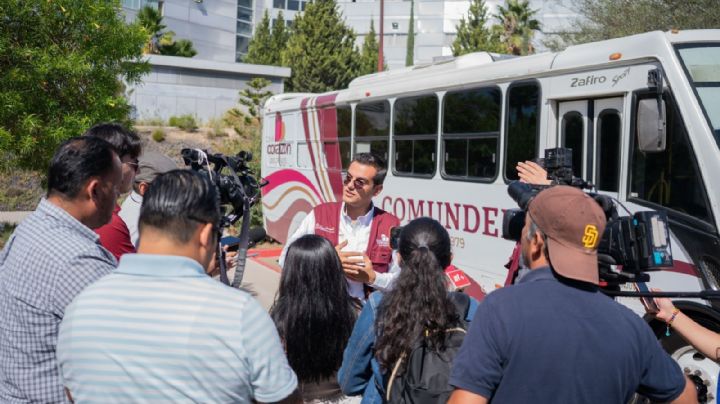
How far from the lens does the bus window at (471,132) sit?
26.4ft

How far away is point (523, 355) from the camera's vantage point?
2188 millimetres

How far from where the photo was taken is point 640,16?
18.4m

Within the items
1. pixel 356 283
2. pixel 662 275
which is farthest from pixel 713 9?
pixel 356 283

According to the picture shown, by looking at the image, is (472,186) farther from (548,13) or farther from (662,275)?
(548,13)

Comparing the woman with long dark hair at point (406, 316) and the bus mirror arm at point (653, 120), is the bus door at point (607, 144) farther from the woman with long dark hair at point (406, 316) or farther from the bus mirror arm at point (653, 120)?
the woman with long dark hair at point (406, 316)

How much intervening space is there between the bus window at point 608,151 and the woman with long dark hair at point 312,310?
12.7 feet

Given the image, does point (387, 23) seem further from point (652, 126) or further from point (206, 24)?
point (652, 126)

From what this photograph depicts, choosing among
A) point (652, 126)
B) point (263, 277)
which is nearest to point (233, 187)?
point (652, 126)

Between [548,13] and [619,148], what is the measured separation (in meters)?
63.8

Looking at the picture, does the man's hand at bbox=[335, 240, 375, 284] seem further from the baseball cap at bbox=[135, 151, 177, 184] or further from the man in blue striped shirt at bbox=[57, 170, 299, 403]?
the man in blue striped shirt at bbox=[57, 170, 299, 403]

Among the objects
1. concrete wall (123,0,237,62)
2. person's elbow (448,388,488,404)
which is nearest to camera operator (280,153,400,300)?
person's elbow (448,388,488,404)

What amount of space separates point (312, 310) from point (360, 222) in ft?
4.80

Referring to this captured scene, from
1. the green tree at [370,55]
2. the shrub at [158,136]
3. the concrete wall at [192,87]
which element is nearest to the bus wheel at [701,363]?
the shrub at [158,136]

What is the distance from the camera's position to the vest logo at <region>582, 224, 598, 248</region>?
2281 mm
